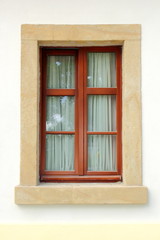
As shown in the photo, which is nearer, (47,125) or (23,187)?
(23,187)

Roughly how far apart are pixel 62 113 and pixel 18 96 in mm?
657

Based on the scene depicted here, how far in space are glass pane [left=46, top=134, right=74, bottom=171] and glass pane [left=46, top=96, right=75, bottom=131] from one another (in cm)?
14

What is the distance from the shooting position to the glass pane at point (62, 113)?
17.8 ft

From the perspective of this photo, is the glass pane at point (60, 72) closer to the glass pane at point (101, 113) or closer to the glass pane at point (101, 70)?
the glass pane at point (101, 70)

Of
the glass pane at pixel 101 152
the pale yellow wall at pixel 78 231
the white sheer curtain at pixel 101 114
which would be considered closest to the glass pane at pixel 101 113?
the white sheer curtain at pixel 101 114

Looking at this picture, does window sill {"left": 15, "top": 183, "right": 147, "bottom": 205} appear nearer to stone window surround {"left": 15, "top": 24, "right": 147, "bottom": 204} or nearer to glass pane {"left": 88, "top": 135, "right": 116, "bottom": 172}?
stone window surround {"left": 15, "top": 24, "right": 147, "bottom": 204}

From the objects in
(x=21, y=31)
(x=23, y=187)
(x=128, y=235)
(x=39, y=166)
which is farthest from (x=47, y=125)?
(x=128, y=235)

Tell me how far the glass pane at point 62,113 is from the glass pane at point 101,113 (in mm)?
258

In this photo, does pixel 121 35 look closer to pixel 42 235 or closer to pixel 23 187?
pixel 23 187

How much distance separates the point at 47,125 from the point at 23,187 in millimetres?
900

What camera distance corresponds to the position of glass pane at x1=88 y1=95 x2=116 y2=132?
541 cm

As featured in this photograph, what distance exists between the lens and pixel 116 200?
505 cm
